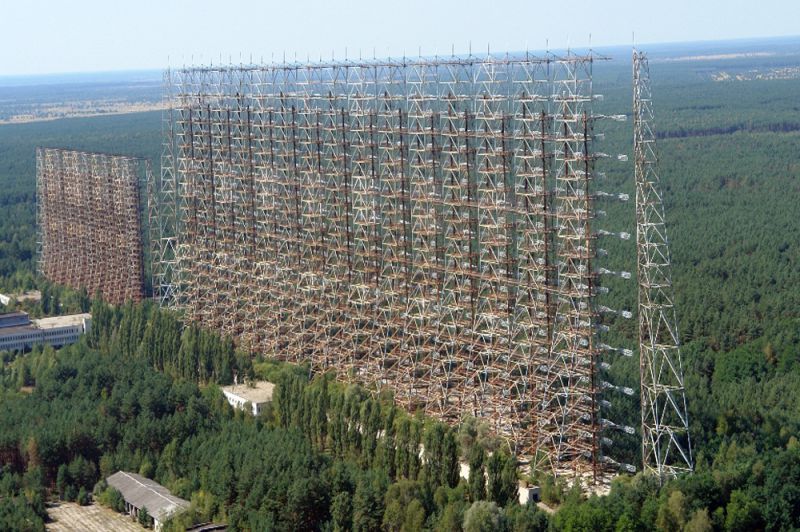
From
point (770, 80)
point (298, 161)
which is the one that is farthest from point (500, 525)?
point (770, 80)

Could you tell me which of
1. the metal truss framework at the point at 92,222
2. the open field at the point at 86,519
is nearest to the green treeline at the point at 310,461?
the open field at the point at 86,519

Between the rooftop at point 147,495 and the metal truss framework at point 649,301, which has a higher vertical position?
the metal truss framework at point 649,301

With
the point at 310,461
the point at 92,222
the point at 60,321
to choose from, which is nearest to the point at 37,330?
the point at 60,321

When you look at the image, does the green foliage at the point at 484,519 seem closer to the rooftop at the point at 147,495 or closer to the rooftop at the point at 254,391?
the rooftop at the point at 147,495

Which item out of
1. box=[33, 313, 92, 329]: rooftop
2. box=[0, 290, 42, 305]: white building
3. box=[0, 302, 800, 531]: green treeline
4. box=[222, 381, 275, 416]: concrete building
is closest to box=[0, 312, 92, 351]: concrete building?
box=[33, 313, 92, 329]: rooftop

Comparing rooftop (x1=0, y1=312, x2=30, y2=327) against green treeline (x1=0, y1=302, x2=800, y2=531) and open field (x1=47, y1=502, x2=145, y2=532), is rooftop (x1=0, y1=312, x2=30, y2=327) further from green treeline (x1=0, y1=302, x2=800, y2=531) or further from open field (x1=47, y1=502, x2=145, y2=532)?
open field (x1=47, y1=502, x2=145, y2=532)

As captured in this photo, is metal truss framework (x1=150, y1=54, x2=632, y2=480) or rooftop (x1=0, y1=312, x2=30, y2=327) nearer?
metal truss framework (x1=150, y1=54, x2=632, y2=480)
